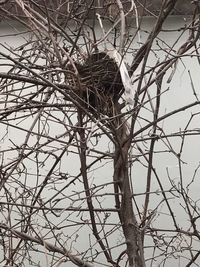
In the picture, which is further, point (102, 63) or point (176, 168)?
point (176, 168)

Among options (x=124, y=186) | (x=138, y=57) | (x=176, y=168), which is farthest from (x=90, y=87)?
(x=176, y=168)

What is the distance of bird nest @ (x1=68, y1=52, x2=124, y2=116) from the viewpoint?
6.91ft

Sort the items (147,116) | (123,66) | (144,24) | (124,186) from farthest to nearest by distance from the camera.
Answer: (147,116), (144,24), (124,186), (123,66)

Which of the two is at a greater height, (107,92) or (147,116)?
(147,116)

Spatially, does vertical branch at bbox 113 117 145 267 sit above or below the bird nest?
below

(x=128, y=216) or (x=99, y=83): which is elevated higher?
(x=99, y=83)

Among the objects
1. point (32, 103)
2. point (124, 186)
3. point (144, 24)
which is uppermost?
point (144, 24)

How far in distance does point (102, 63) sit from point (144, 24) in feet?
5.46

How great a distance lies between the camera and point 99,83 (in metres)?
2.17

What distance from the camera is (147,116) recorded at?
13.0ft

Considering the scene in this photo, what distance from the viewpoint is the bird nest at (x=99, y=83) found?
2.11m

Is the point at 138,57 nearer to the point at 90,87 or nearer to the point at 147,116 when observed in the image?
the point at 90,87

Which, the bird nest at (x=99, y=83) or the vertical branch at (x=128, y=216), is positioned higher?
the bird nest at (x=99, y=83)

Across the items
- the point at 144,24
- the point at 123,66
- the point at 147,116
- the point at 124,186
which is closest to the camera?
the point at 123,66
